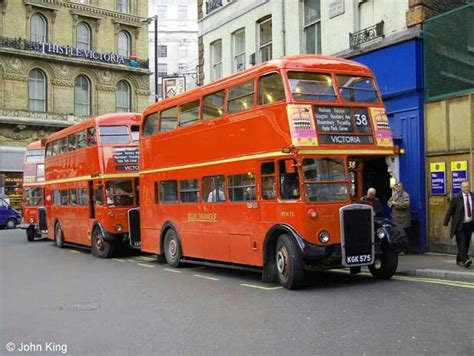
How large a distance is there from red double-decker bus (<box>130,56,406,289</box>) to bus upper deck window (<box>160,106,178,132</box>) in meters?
1.23

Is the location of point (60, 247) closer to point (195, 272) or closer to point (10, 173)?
point (195, 272)

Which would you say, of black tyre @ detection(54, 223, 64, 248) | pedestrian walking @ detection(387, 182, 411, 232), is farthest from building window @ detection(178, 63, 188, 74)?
pedestrian walking @ detection(387, 182, 411, 232)

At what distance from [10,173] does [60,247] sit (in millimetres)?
25244

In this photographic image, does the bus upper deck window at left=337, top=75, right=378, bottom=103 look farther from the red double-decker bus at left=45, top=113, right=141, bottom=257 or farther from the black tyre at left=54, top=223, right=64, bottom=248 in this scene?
the black tyre at left=54, top=223, right=64, bottom=248

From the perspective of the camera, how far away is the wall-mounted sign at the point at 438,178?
14.0 meters

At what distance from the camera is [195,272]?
13.5 m

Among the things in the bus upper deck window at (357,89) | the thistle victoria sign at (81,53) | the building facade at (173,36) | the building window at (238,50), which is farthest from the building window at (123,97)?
the bus upper deck window at (357,89)

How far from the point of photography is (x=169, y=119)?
47.9ft

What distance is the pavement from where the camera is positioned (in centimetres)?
1073

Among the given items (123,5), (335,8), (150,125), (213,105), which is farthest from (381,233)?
(123,5)

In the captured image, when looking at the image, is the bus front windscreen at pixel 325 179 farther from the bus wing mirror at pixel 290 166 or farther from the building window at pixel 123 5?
the building window at pixel 123 5

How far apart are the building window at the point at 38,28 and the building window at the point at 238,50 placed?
93.6ft

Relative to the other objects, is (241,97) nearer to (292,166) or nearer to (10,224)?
(292,166)

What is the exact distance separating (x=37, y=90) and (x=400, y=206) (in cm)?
3837
